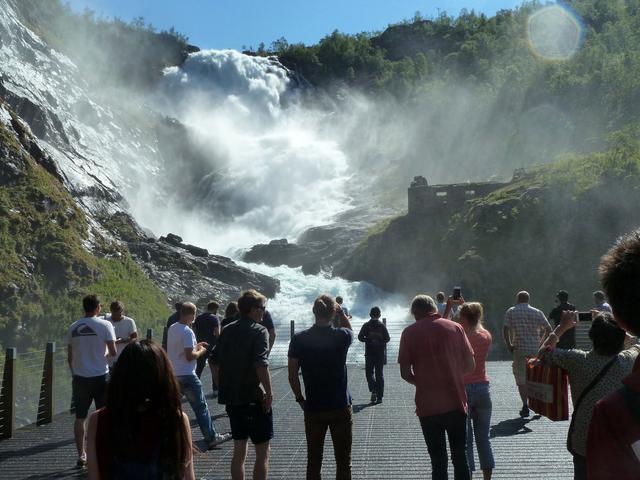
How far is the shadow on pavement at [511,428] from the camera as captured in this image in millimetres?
10484

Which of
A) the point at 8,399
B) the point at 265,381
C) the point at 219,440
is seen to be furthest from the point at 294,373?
the point at 8,399

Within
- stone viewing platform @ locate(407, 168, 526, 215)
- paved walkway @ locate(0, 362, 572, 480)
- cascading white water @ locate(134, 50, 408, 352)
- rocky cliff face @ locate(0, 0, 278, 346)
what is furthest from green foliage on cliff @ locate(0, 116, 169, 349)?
stone viewing platform @ locate(407, 168, 526, 215)

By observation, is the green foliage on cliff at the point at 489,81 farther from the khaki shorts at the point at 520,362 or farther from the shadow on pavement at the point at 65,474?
the shadow on pavement at the point at 65,474

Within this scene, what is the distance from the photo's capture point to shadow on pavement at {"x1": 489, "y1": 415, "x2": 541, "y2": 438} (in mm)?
10484

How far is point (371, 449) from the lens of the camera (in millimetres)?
9742

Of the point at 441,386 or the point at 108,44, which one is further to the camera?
the point at 108,44

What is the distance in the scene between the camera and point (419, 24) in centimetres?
13988

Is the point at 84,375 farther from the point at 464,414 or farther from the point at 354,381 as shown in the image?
the point at 354,381

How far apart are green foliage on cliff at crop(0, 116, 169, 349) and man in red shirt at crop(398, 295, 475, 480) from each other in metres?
24.7

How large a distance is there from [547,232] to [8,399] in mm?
34885

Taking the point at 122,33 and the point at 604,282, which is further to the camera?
the point at 122,33

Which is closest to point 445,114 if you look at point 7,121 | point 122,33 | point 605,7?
point 605,7

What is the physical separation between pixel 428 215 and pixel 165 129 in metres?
40.6

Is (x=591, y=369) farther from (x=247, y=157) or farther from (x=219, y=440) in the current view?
(x=247, y=157)
